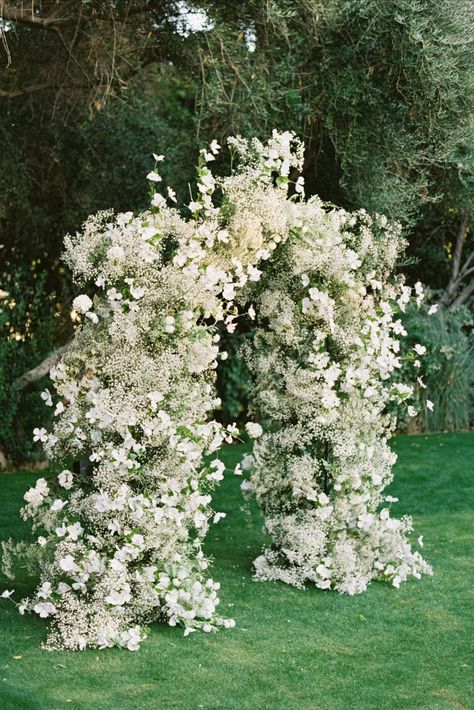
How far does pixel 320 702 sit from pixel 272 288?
2744 millimetres

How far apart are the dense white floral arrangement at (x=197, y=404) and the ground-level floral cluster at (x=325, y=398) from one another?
13mm

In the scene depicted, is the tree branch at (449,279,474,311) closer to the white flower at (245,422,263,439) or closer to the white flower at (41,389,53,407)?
the white flower at (245,422,263,439)

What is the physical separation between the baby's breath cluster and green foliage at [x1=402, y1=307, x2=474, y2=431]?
7865 mm

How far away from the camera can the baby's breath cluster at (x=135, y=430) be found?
5.32 meters

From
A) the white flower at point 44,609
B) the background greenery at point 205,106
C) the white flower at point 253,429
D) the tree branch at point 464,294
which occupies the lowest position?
the white flower at point 44,609

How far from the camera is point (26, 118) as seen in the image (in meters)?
11.4

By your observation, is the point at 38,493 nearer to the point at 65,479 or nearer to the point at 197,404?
the point at 65,479

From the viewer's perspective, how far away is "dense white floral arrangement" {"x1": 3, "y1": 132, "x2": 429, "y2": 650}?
211 inches

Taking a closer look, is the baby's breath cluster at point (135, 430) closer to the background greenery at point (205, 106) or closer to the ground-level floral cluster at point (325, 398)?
the ground-level floral cluster at point (325, 398)

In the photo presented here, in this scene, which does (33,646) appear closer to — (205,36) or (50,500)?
(50,500)

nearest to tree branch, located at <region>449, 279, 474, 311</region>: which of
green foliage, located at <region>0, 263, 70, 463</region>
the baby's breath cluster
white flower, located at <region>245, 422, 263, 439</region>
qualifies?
green foliage, located at <region>0, 263, 70, 463</region>

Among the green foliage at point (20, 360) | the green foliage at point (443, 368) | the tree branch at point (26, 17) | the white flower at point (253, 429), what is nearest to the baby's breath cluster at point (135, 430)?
the white flower at point (253, 429)

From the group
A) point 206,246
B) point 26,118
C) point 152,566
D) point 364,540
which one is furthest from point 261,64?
point 152,566

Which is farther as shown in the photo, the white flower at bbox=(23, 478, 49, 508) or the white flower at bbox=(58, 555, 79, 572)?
the white flower at bbox=(23, 478, 49, 508)
